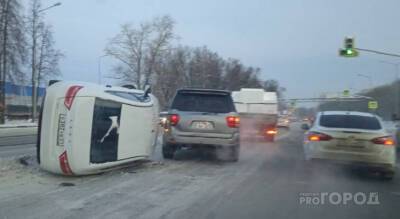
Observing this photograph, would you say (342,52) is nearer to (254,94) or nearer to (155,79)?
(254,94)

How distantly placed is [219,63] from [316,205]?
8826cm

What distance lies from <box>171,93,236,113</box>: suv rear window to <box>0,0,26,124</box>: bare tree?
98.4 feet

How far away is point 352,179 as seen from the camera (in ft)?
34.3

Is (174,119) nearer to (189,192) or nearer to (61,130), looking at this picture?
(61,130)

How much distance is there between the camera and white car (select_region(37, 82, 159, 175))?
8.61 metres

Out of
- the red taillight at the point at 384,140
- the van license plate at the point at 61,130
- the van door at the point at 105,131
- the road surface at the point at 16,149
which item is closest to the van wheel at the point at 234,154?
the red taillight at the point at 384,140

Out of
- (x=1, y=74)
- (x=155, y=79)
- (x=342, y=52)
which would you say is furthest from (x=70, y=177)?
(x=155, y=79)

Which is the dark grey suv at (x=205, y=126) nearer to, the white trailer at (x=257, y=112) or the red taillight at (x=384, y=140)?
the red taillight at (x=384, y=140)

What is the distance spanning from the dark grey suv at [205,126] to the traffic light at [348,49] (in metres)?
15.3

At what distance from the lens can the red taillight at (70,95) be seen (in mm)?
8664

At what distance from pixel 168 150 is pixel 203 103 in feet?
5.11

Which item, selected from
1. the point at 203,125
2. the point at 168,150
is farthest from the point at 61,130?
the point at 168,150

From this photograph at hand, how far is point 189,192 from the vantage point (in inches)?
323

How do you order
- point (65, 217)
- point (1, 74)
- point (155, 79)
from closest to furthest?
1. point (65, 217)
2. point (1, 74)
3. point (155, 79)
